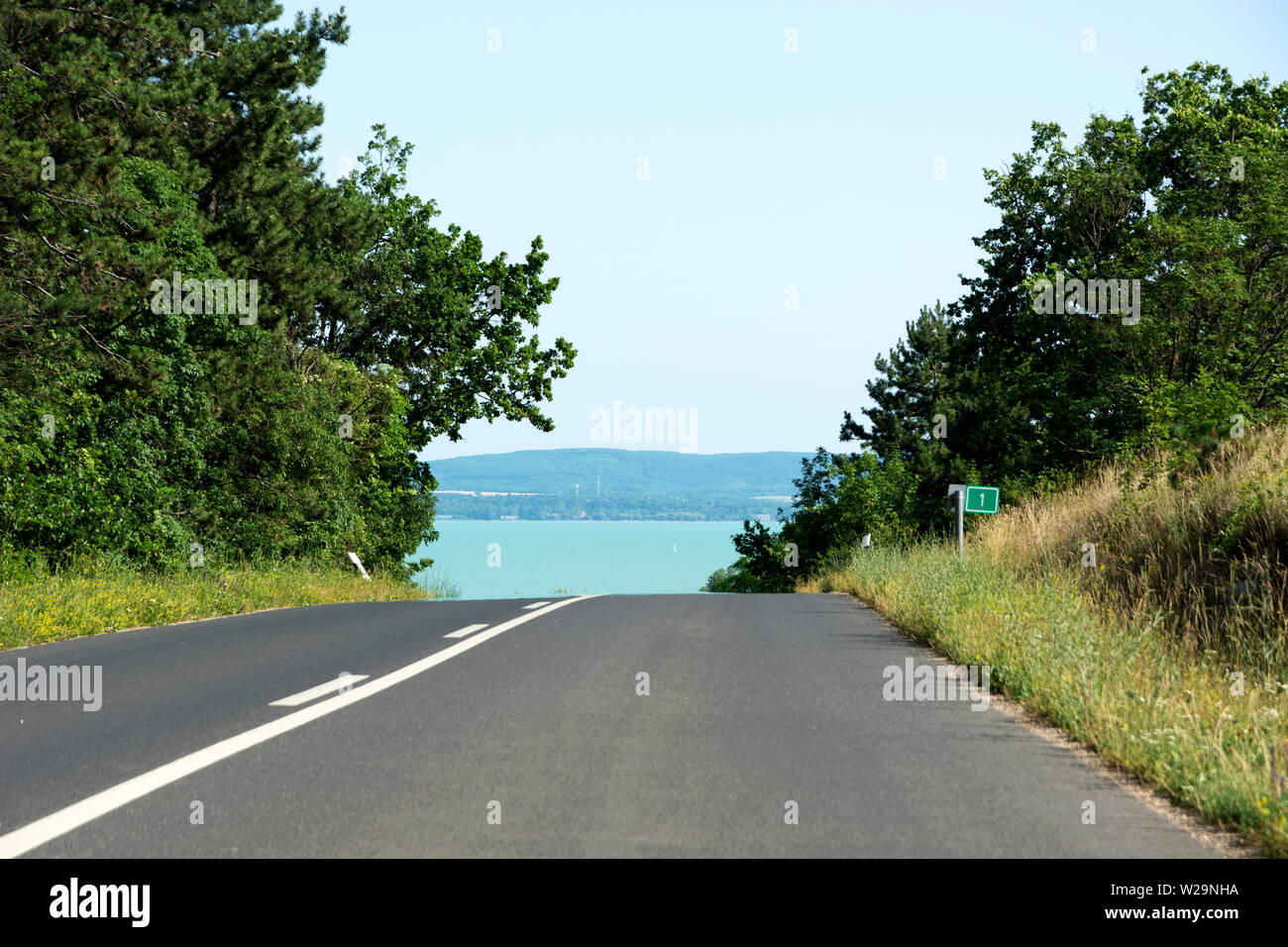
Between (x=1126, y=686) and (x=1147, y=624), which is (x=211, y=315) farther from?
(x=1126, y=686)

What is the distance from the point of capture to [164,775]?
560 centimetres

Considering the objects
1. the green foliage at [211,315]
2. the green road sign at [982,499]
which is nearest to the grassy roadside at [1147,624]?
the green road sign at [982,499]

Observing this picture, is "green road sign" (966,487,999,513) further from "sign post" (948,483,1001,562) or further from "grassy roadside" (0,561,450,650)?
"grassy roadside" (0,561,450,650)

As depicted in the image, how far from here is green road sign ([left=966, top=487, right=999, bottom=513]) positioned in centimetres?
1630

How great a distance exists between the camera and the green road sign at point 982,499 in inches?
642

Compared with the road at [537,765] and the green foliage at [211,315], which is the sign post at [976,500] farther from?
the green foliage at [211,315]

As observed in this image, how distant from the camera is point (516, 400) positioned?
41.2m

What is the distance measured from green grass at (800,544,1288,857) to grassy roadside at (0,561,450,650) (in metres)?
9.08

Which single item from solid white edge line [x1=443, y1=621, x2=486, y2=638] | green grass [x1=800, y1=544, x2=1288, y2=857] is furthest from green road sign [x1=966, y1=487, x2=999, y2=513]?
solid white edge line [x1=443, y1=621, x2=486, y2=638]

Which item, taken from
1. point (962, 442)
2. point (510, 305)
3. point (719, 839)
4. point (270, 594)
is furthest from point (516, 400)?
point (719, 839)

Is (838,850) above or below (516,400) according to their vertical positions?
below
